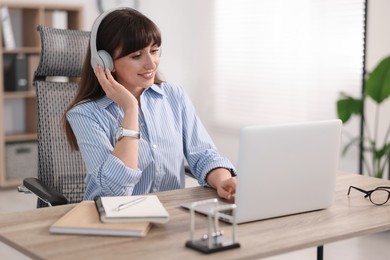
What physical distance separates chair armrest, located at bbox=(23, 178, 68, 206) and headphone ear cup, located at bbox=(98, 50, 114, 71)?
426mm

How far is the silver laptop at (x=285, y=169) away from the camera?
4.96 feet

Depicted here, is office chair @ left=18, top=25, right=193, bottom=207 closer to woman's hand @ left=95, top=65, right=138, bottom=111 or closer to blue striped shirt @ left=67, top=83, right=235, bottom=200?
blue striped shirt @ left=67, top=83, right=235, bottom=200

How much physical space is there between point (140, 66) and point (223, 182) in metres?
0.45

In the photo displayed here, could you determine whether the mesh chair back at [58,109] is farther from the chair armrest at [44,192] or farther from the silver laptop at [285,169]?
the silver laptop at [285,169]

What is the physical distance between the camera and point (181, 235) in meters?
1.48

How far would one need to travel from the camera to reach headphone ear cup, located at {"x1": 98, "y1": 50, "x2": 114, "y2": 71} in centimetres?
208

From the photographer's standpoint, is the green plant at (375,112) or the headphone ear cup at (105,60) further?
the green plant at (375,112)

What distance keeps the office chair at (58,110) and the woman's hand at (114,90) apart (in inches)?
17.9

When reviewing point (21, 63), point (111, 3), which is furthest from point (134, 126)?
point (111, 3)

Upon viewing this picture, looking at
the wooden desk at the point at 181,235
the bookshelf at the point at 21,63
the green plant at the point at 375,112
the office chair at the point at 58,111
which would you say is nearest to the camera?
the wooden desk at the point at 181,235

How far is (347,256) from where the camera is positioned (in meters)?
3.39

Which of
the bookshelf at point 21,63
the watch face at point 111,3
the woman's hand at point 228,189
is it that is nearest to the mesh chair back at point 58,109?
the woman's hand at point 228,189

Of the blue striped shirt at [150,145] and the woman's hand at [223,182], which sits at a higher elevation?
the blue striped shirt at [150,145]

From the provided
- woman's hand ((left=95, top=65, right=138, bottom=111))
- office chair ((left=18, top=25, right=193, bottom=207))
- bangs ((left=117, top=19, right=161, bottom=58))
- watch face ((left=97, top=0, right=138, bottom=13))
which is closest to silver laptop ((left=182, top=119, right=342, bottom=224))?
woman's hand ((left=95, top=65, right=138, bottom=111))
